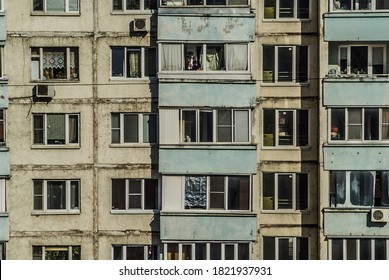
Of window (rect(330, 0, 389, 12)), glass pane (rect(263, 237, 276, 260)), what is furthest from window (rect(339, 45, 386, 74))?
glass pane (rect(263, 237, 276, 260))

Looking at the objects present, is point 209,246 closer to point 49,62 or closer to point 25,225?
point 25,225

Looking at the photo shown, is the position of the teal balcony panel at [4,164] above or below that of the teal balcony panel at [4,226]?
above

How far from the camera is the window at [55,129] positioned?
27641 mm

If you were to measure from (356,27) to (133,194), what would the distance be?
984 cm

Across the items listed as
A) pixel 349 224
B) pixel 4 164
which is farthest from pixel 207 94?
pixel 4 164

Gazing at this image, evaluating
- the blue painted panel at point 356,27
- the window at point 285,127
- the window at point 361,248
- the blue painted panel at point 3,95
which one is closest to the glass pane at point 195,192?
the window at point 285,127

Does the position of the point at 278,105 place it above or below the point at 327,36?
below

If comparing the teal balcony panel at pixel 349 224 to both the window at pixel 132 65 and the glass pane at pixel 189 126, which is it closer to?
the glass pane at pixel 189 126

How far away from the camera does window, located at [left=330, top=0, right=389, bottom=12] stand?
27.0 metres

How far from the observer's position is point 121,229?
2769 centimetres

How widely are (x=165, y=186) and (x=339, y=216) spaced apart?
6191 millimetres

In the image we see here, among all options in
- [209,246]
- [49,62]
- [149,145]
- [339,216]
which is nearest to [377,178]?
[339,216]

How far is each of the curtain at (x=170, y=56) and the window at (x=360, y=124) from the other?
5.71 metres
